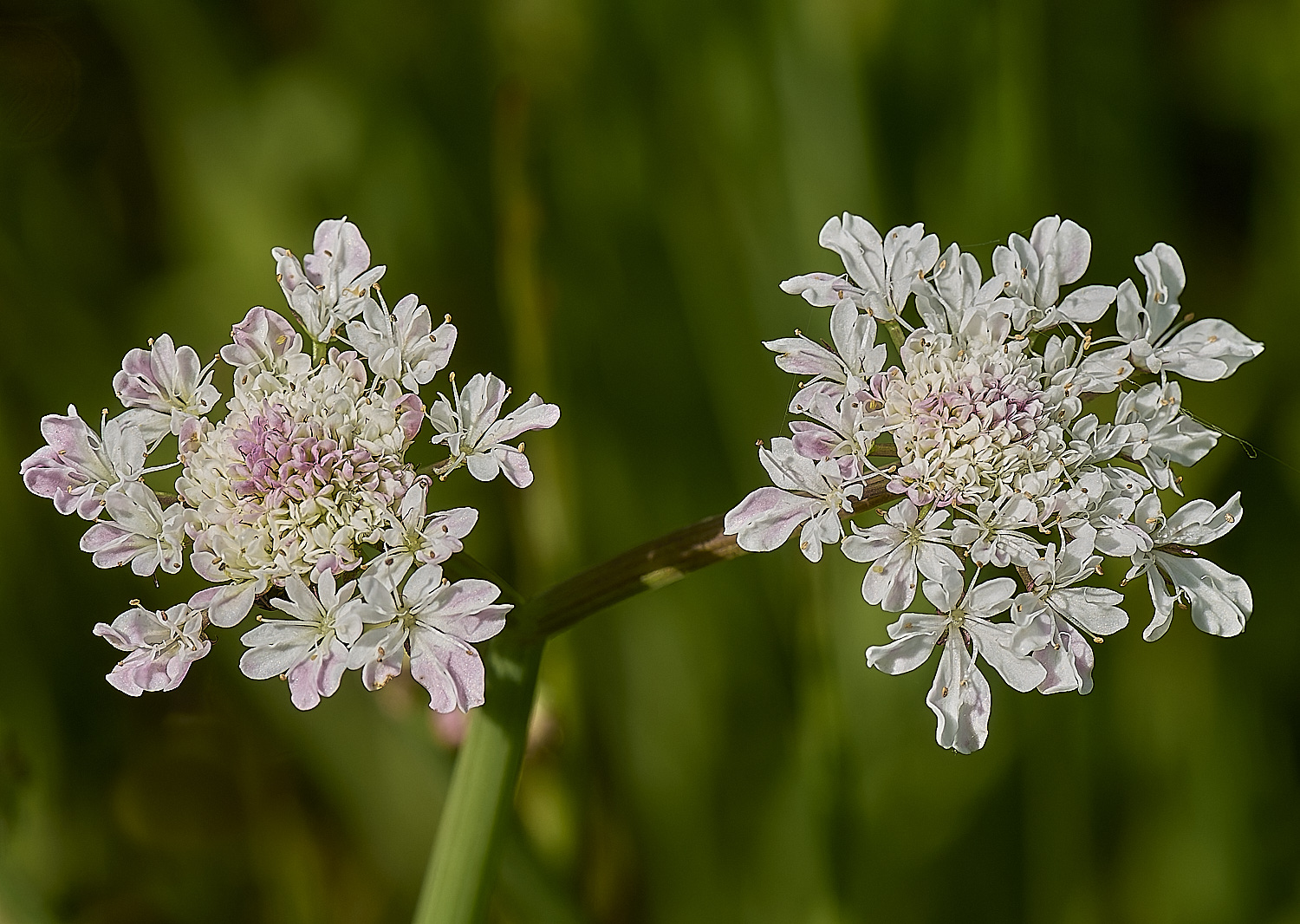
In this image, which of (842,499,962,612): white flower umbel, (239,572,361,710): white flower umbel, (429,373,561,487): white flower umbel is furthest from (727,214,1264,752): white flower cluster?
(239,572,361,710): white flower umbel

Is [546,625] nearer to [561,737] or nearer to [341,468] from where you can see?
[341,468]

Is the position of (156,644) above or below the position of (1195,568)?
above

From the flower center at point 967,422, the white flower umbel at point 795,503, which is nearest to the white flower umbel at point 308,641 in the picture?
the white flower umbel at point 795,503

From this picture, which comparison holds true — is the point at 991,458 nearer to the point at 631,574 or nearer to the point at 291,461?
the point at 631,574

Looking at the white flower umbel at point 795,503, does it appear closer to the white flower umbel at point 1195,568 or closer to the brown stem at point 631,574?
the brown stem at point 631,574

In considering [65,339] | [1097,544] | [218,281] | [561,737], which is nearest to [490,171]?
[218,281]

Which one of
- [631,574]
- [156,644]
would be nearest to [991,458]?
[631,574]
